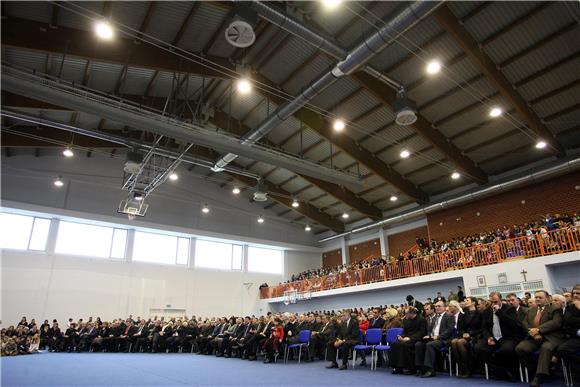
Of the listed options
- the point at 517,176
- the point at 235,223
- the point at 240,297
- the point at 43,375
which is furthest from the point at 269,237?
the point at 43,375

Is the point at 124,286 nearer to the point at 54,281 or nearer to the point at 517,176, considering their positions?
the point at 54,281

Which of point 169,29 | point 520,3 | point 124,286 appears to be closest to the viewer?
point 520,3

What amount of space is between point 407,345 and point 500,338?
1.54 m

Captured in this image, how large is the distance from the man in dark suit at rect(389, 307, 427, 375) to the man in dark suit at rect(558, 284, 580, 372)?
2.32 metres

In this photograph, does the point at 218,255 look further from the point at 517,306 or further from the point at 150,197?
the point at 517,306

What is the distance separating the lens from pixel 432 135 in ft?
44.3

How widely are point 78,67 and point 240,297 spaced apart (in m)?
14.7

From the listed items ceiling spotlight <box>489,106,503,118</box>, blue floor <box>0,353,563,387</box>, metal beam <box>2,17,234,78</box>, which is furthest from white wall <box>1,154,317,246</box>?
ceiling spotlight <box>489,106,503,118</box>

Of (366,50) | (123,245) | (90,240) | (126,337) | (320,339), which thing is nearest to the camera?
(366,50)

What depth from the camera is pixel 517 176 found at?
13992 millimetres

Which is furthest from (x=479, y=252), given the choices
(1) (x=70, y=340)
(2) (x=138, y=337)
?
(1) (x=70, y=340)

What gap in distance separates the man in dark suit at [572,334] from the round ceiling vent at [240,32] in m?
6.51

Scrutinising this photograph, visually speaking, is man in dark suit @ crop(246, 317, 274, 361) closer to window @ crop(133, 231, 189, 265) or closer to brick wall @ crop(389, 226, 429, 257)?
window @ crop(133, 231, 189, 265)

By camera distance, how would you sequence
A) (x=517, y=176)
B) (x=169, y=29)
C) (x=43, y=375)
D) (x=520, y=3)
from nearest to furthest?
(x=43, y=375) → (x=520, y=3) → (x=169, y=29) → (x=517, y=176)
